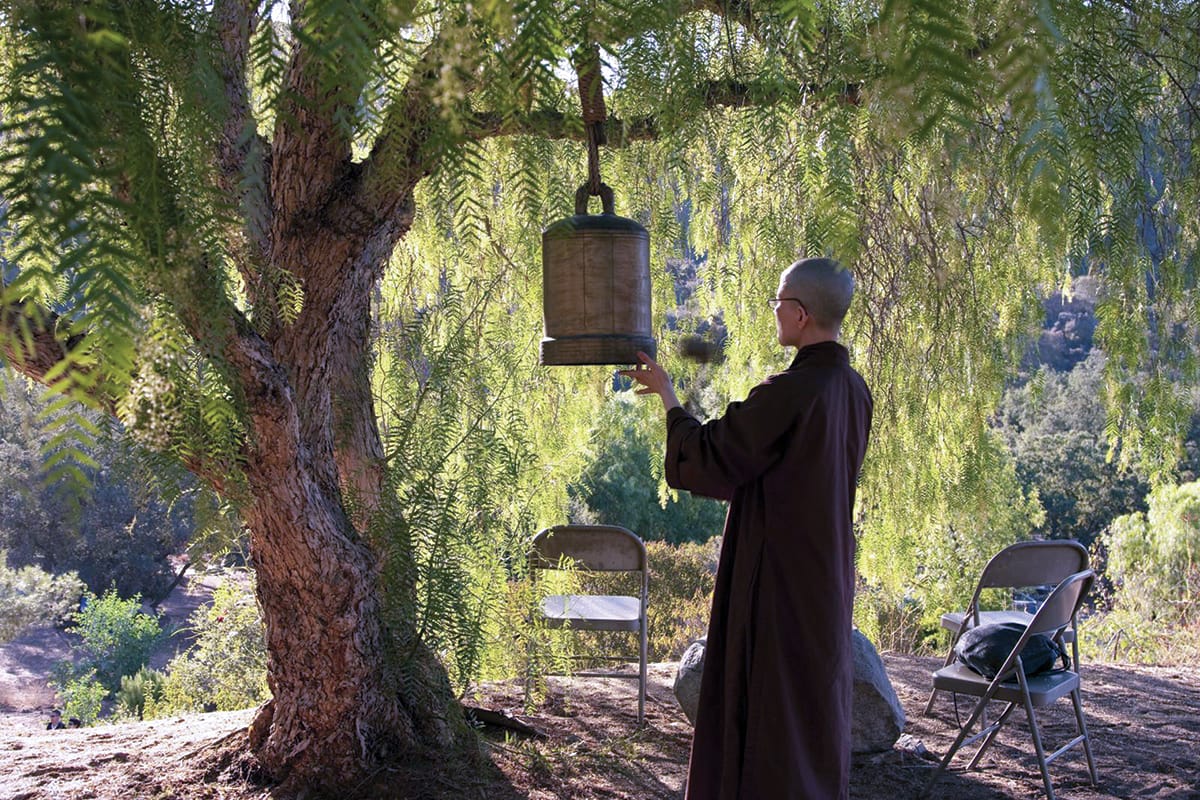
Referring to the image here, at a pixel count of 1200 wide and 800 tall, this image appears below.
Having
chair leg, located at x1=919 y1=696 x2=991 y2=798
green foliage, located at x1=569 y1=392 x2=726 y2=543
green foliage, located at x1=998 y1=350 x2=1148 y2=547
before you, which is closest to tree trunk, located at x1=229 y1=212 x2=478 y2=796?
chair leg, located at x1=919 y1=696 x2=991 y2=798

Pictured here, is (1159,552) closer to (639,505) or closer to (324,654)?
(324,654)

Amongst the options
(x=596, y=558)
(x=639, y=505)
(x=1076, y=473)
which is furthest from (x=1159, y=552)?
(x=1076, y=473)

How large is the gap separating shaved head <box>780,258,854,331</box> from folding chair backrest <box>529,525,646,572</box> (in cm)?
187

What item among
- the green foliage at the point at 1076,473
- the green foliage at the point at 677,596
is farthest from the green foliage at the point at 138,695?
the green foliage at the point at 1076,473

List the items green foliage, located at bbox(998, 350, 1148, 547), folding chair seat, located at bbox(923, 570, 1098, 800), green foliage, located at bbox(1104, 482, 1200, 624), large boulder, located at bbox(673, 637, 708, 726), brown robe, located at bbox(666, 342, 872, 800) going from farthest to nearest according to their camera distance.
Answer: green foliage, located at bbox(998, 350, 1148, 547) → green foliage, located at bbox(1104, 482, 1200, 624) → large boulder, located at bbox(673, 637, 708, 726) → folding chair seat, located at bbox(923, 570, 1098, 800) → brown robe, located at bbox(666, 342, 872, 800)

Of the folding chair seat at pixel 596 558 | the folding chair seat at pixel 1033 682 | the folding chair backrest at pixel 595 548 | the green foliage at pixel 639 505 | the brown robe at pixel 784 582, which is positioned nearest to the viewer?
the brown robe at pixel 784 582

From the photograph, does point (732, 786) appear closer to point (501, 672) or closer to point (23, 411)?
point (501, 672)

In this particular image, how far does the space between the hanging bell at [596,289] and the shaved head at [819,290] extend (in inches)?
17.9

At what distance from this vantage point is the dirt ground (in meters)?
3.30

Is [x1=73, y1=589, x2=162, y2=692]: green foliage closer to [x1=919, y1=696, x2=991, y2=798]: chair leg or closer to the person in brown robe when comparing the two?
[x1=919, y1=696, x2=991, y2=798]: chair leg

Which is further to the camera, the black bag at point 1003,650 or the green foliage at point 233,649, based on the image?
the green foliage at point 233,649

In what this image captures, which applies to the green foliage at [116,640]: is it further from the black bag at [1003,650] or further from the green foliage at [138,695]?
the black bag at [1003,650]

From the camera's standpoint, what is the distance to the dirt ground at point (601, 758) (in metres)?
3.30

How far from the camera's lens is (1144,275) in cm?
383
